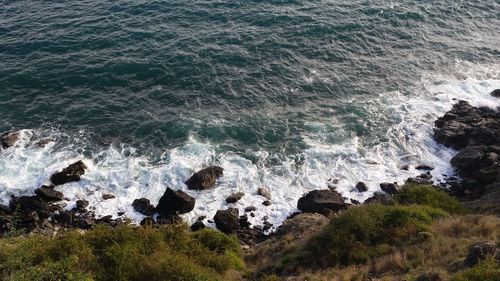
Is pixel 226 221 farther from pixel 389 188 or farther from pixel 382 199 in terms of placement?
pixel 389 188

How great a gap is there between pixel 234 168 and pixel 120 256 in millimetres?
19398

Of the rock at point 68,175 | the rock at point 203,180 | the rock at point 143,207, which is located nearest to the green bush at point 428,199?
the rock at point 203,180

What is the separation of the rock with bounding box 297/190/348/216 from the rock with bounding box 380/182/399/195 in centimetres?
431

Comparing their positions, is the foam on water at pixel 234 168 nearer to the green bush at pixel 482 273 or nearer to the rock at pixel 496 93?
the rock at pixel 496 93

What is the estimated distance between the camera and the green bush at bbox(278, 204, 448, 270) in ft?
93.8

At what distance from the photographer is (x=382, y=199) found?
3809 cm

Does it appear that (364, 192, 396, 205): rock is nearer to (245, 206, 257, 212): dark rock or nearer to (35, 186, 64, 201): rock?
(245, 206, 257, 212): dark rock

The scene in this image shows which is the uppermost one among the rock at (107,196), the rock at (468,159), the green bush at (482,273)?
the green bush at (482,273)

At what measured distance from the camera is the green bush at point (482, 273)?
68.2 feet

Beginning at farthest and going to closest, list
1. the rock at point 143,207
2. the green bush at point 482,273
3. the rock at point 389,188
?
1. the rock at point 389,188
2. the rock at point 143,207
3. the green bush at point 482,273

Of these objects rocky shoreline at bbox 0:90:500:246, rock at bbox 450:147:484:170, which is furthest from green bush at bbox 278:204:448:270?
rock at bbox 450:147:484:170

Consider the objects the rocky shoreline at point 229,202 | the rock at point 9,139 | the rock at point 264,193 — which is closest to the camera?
the rocky shoreline at point 229,202

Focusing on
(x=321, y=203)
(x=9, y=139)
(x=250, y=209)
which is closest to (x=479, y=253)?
(x=321, y=203)

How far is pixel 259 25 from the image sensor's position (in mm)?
63250
